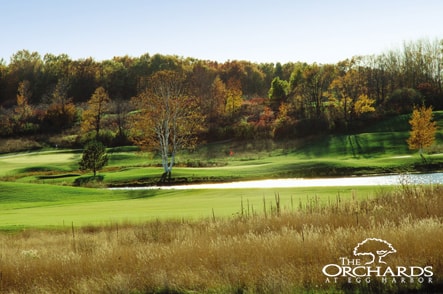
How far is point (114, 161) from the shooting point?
7100 cm

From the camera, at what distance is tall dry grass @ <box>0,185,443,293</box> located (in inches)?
390

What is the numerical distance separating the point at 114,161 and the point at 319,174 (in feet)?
115

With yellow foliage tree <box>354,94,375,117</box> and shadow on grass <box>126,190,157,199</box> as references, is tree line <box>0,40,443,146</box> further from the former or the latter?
shadow on grass <box>126,190,157,199</box>

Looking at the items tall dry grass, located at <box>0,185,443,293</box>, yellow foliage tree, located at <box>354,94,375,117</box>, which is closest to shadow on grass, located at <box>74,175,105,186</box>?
tall dry grass, located at <box>0,185,443,293</box>

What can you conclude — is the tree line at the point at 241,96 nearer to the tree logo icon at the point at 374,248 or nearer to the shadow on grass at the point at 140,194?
the shadow on grass at the point at 140,194

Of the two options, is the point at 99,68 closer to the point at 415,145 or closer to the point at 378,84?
the point at 378,84

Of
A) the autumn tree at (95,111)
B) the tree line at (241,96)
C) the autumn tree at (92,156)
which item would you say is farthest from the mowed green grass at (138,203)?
the autumn tree at (95,111)

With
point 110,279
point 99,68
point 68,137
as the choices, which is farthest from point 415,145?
point 99,68

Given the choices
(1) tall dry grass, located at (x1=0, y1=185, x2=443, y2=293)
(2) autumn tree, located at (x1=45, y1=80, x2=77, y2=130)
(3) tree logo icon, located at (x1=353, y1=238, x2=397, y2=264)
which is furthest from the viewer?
(2) autumn tree, located at (x1=45, y1=80, x2=77, y2=130)

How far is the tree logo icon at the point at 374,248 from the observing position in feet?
34.7

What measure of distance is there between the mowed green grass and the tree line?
2416cm

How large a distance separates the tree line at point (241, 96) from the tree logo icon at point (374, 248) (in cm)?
4977

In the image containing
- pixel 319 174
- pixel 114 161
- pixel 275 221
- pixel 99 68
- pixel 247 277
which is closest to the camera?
pixel 247 277

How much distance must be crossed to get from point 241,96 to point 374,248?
9719cm
